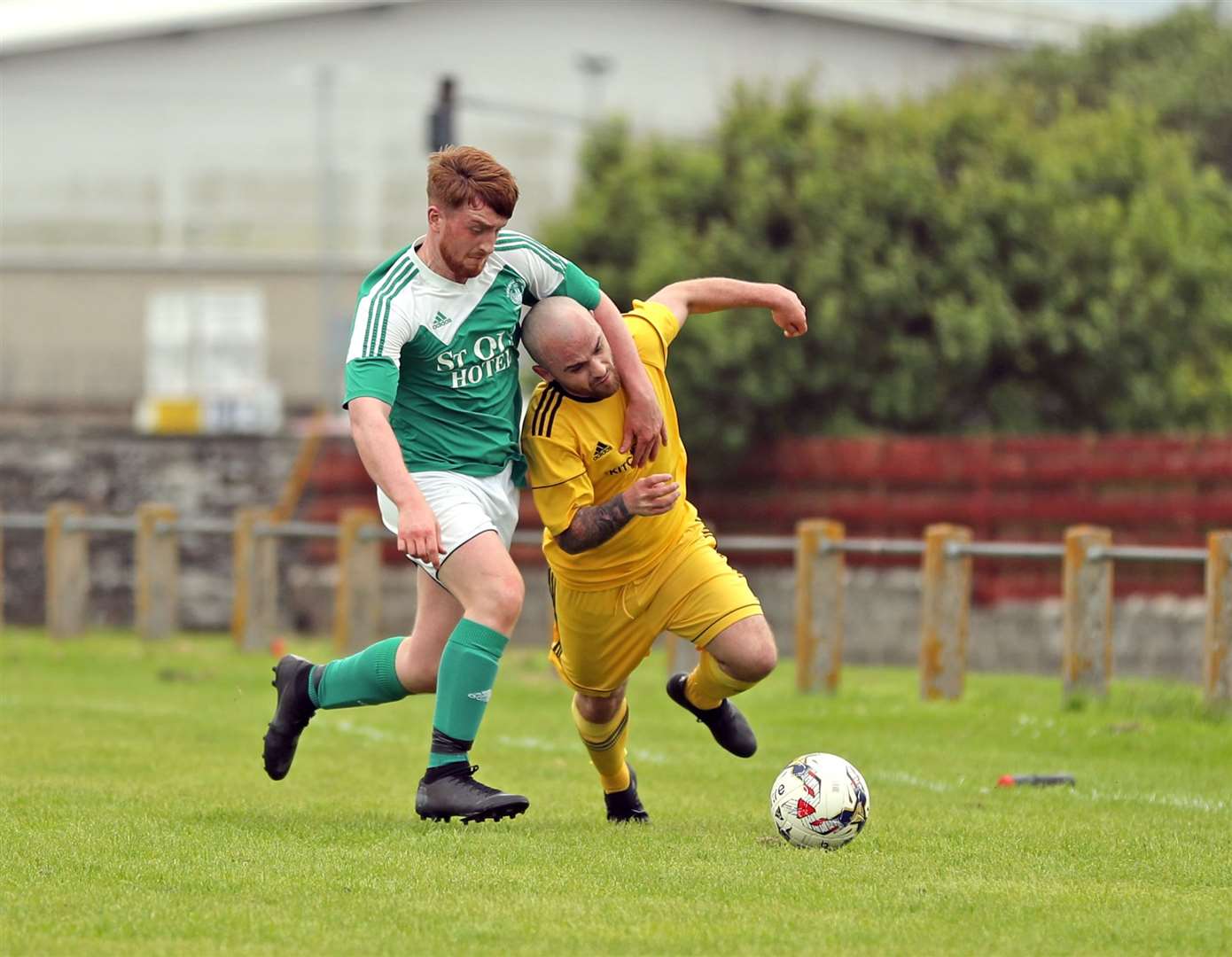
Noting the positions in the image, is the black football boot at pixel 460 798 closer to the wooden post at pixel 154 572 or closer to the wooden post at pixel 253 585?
the wooden post at pixel 253 585

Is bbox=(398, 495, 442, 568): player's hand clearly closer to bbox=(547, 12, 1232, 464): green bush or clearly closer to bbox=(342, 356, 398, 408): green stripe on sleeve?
bbox=(342, 356, 398, 408): green stripe on sleeve

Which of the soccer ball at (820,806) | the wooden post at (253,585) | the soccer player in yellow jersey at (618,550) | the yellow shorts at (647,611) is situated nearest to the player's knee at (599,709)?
the soccer player in yellow jersey at (618,550)

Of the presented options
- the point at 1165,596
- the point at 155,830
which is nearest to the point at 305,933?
the point at 155,830

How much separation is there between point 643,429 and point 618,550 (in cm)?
→ 44

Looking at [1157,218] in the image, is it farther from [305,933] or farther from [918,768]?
[305,933]

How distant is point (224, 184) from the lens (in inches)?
1725

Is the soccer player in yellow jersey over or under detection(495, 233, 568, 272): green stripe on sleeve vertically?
under

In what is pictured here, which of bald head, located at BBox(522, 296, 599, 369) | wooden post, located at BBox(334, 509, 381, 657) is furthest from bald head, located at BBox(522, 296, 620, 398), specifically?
wooden post, located at BBox(334, 509, 381, 657)

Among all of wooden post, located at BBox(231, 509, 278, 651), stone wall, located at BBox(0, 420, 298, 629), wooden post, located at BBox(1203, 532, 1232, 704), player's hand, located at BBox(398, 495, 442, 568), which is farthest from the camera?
stone wall, located at BBox(0, 420, 298, 629)

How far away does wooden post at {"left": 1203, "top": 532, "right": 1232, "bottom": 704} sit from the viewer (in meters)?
11.6

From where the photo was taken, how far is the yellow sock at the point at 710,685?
729cm

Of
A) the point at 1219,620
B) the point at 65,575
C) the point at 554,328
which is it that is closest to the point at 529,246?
the point at 554,328

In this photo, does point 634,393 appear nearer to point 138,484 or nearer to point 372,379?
point 372,379

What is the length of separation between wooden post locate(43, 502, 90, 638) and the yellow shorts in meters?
14.5
